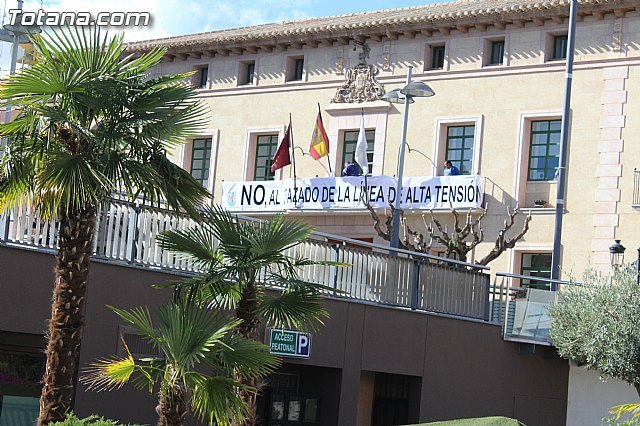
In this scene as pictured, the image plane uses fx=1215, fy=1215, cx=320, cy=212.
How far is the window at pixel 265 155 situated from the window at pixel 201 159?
1.95 metres

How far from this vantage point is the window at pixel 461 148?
35406 millimetres

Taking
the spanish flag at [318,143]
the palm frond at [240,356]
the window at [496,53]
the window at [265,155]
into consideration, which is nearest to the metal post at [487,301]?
the spanish flag at [318,143]

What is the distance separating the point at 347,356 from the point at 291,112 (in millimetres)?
18396

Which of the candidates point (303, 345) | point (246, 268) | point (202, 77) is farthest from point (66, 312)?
point (202, 77)

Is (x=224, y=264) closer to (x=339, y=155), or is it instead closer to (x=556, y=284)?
(x=556, y=284)

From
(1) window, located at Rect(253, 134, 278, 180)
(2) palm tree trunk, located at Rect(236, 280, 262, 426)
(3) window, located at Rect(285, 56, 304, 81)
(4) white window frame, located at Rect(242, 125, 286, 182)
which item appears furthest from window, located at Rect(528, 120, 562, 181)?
(2) palm tree trunk, located at Rect(236, 280, 262, 426)

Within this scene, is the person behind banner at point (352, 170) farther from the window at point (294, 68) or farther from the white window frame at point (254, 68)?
the white window frame at point (254, 68)

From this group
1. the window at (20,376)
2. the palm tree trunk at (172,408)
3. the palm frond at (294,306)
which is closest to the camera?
the palm tree trunk at (172,408)

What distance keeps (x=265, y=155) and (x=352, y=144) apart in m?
3.38

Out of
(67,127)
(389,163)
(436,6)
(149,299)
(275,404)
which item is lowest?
(275,404)

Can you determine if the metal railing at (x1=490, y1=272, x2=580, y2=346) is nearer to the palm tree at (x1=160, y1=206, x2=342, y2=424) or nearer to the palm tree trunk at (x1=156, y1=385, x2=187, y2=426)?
the palm tree at (x1=160, y1=206, x2=342, y2=424)

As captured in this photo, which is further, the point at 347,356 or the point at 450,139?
the point at 450,139

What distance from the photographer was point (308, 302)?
599 inches

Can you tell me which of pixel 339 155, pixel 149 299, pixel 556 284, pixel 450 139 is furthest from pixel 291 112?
pixel 149 299
